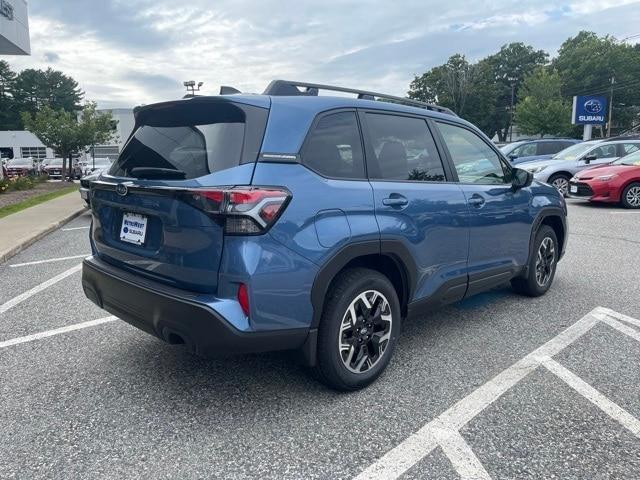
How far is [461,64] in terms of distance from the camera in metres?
72.4

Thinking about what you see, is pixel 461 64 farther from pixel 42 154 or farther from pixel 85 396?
pixel 85 396

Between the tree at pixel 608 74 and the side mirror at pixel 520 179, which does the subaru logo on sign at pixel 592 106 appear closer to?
the side mirror at pixel 520 179

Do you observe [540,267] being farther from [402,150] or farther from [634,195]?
[634,195]

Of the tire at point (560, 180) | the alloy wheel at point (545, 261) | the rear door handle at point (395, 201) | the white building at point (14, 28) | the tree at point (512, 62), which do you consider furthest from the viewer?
the tree at point (512, 62)

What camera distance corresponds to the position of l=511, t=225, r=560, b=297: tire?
4840 mm

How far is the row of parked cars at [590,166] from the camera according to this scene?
37.7 feet

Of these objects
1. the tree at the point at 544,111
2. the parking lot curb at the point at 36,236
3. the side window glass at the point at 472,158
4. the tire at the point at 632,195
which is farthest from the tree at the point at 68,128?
the tree at the point at 544,111

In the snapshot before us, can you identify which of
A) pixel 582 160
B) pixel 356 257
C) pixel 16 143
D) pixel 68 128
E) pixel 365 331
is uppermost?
Answer: pixel 16 143

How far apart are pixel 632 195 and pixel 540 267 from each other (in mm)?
8225

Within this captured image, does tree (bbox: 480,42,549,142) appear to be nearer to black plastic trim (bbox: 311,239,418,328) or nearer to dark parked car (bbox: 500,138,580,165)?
dark parked car (bbox: 500,138,580,165)

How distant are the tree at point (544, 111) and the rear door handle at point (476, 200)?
47724mm

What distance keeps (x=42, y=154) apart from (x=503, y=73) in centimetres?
7255

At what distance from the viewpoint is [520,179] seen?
14.7 feet

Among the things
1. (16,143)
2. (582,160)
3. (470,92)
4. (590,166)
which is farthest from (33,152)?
(590,166)
